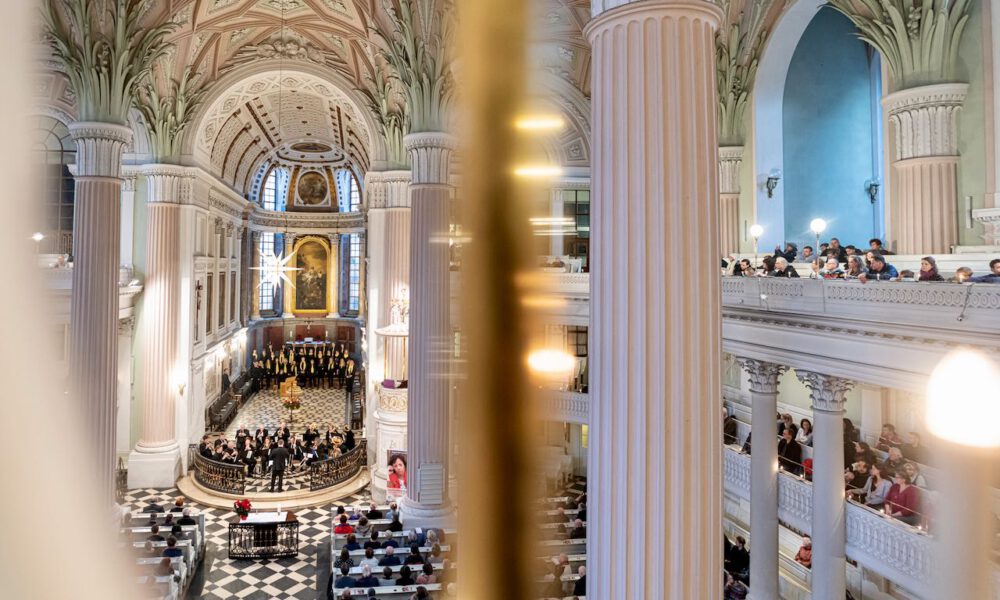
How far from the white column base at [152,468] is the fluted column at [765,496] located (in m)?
13.5

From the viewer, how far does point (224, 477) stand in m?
14.8

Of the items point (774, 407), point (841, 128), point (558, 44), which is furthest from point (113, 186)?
point (841, 128)

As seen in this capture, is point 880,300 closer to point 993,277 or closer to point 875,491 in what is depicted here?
point 993,277

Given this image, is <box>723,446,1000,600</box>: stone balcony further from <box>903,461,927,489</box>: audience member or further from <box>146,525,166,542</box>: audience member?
<box>146,525,166,542</box>: audience member

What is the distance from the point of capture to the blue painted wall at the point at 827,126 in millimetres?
13828

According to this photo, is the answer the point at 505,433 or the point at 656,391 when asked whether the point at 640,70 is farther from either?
the point at 505,433

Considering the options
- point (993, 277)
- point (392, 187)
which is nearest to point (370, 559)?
point (993, 277)

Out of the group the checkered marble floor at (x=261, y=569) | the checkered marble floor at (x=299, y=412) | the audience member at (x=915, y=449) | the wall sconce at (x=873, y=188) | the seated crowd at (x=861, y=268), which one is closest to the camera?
the seated crowd at (x=861, y=268)

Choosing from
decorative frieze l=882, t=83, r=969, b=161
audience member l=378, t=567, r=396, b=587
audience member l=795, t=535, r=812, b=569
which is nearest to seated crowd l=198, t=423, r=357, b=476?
audience member l=378, t=567, r=396, b=587

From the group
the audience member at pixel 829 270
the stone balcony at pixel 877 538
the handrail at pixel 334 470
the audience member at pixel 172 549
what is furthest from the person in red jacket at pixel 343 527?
the audience member at pixel 829 270

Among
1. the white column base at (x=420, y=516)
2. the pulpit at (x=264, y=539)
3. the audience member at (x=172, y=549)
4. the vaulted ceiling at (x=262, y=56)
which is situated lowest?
the pulpit at (x=264, y=539)

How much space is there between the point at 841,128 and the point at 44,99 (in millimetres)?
16350

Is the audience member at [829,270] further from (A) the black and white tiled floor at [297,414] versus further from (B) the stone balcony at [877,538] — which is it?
(A) the black and white tiled floor at [297,414]

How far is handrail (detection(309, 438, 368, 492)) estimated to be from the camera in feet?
50.0
